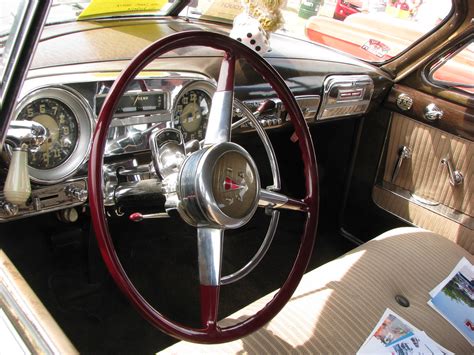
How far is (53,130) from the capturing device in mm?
1303

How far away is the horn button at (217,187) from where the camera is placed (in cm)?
106

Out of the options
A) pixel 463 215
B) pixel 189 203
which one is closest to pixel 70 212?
pixel 189 203

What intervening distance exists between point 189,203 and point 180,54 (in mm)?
792

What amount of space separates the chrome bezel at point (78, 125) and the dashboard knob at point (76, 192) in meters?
0.04

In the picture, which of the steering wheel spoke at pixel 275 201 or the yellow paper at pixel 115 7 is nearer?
the steering wheel spoke at pixel 275 201

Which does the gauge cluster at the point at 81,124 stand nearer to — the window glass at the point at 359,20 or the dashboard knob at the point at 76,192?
the dashboard knob at the point at 76,192

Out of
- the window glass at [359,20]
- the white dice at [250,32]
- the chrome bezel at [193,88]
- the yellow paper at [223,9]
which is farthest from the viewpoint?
the window glass at [359,20]

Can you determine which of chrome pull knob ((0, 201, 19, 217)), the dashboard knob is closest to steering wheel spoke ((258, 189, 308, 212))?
the dashboard knob

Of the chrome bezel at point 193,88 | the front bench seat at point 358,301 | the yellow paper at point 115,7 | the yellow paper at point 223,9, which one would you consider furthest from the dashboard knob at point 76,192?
the yellow paper at point 223,9

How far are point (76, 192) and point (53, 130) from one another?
18 cm

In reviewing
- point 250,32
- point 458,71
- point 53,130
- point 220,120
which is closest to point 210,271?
point 220,120

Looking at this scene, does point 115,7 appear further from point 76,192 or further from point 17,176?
point 17,176

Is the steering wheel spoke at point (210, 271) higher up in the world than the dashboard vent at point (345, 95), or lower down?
lower down

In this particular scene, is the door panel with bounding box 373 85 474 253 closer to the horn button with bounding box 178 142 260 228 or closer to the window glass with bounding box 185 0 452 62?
the window glass with bounding box 185 0 452 62
